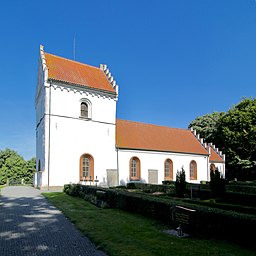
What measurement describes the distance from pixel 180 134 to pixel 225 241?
3135cm

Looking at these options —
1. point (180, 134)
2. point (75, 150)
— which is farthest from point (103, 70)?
point (180, 134)

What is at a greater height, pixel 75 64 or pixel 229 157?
pixel 75 64

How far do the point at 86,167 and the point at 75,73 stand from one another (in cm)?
1031

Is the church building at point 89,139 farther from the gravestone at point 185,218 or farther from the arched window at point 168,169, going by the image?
the gravestone at point 185,218

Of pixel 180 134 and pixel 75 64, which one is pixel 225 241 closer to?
pixel 75 64

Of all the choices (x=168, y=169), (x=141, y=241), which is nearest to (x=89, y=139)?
(x=168, y=169)

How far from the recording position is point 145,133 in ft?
112

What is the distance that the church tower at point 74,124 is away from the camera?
82.3ft

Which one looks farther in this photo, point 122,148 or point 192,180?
point 192,180

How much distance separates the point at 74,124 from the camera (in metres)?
26.5

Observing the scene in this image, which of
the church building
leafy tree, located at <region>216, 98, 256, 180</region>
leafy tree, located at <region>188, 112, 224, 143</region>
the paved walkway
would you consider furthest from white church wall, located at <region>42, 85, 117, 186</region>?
leafy tree, located at <region>188, 112, 224, 143</region>

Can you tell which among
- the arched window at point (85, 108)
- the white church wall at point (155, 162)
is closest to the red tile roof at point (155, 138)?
the white church wall at point (155, 162)

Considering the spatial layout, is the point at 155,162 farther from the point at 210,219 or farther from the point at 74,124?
the point at 210,219

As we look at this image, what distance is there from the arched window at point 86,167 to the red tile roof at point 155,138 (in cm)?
374
